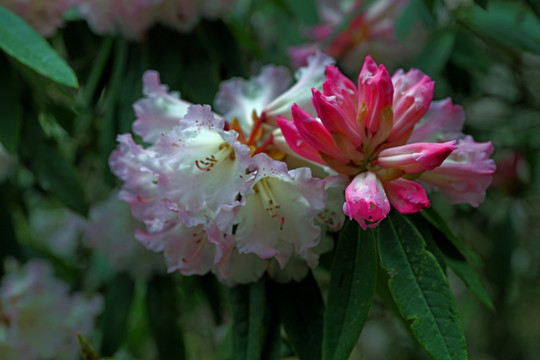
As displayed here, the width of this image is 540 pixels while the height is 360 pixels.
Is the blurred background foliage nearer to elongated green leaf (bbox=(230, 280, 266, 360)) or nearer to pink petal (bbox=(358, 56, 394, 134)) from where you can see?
elongated green leaf (bbox=(230, 280, 266, 360))

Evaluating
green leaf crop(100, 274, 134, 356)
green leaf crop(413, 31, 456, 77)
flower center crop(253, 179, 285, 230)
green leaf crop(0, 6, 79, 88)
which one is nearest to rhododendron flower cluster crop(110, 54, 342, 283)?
flower center crop(253, 179, 285, 230)

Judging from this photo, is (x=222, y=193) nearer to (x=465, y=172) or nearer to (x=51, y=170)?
(x=465, y=172)

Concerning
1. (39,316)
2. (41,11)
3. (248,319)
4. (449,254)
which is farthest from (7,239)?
(449,254)

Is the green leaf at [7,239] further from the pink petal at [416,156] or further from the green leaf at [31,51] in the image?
the pink petal at [416,156]

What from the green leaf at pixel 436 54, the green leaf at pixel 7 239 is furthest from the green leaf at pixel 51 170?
the green leaf at pixel 436 54

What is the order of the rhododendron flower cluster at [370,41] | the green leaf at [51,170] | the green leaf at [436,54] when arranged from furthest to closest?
the rhododendron flower cluster at [370,41]
the green leaf at [436,54]
the green leaf at [51,170]

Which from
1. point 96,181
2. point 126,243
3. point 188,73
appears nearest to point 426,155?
point 188,73
